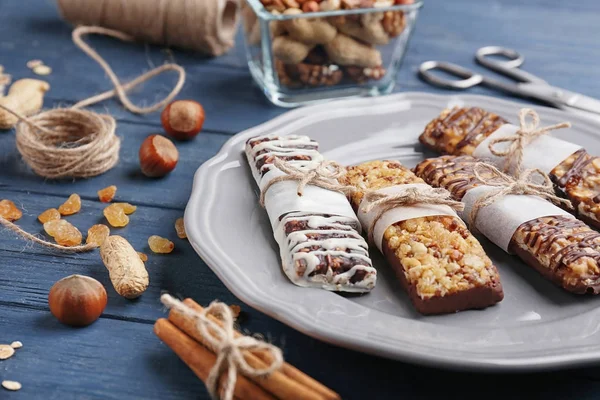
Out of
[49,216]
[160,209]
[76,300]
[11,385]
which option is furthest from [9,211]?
[11,385]

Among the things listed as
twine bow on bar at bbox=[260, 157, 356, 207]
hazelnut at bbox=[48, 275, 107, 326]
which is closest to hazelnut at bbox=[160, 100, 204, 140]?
twine bow on bar at bbox=[260, 157, 356, 207]

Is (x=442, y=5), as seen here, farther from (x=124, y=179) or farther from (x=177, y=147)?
(x=124, y=179)

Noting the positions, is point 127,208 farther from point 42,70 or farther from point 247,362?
point 42,70

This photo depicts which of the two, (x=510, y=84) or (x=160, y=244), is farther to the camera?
(x=510, y=84)

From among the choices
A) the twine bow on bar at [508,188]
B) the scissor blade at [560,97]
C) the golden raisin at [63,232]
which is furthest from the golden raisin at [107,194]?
the scissor blade at [560,97]

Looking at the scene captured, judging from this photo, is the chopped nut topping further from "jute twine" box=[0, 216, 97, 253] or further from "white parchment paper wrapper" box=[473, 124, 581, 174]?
"jute twine" box=[0, 216, 97, 253]

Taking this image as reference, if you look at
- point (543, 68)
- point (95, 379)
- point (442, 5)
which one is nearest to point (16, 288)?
point (95, 379)

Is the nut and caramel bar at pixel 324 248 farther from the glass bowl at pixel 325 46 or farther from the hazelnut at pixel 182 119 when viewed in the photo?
the glass bowl at pixel 325 46
